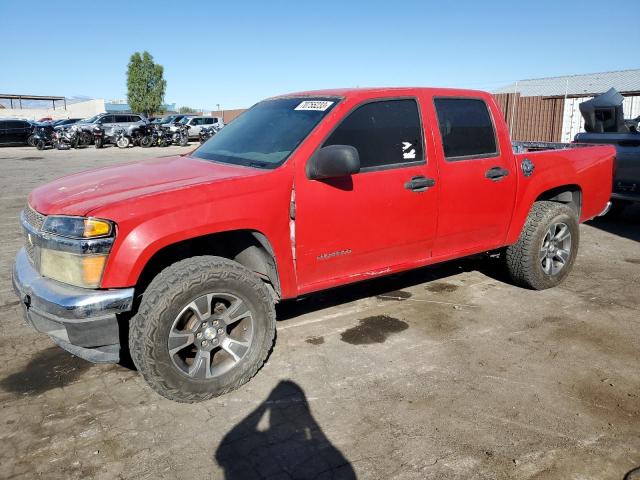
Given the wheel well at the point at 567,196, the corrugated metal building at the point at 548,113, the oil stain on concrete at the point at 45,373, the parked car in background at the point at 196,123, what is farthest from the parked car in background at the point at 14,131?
the wheel well at the point at 567,196

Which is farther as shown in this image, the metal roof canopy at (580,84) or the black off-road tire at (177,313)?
the metal roof canopy at (580,84)

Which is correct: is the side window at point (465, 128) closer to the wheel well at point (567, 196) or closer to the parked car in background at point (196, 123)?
the wheel well at point (567, 196)

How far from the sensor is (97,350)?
296 centimetres

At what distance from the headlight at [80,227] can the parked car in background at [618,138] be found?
24.6ft

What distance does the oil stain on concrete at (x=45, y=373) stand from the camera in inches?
134

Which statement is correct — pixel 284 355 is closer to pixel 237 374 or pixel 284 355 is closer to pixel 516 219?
pixel 237 374

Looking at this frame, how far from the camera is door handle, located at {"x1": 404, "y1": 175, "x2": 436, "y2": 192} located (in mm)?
3871

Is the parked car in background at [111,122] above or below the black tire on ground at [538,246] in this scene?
above

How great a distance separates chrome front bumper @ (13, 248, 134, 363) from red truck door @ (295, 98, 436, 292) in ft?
3.90

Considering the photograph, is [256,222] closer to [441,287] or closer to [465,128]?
[465,128]

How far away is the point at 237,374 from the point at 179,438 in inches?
21.8

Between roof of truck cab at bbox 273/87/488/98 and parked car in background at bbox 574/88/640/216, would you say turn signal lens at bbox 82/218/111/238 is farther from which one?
parked car in background at bbox 574/88/640/216

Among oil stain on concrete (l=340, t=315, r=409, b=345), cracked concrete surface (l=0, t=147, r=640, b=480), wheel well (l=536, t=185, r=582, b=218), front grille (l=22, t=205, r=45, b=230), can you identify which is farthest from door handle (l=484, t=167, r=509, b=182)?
front grille (l=22, t=205, r=45, b=230)

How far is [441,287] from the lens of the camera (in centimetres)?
532
